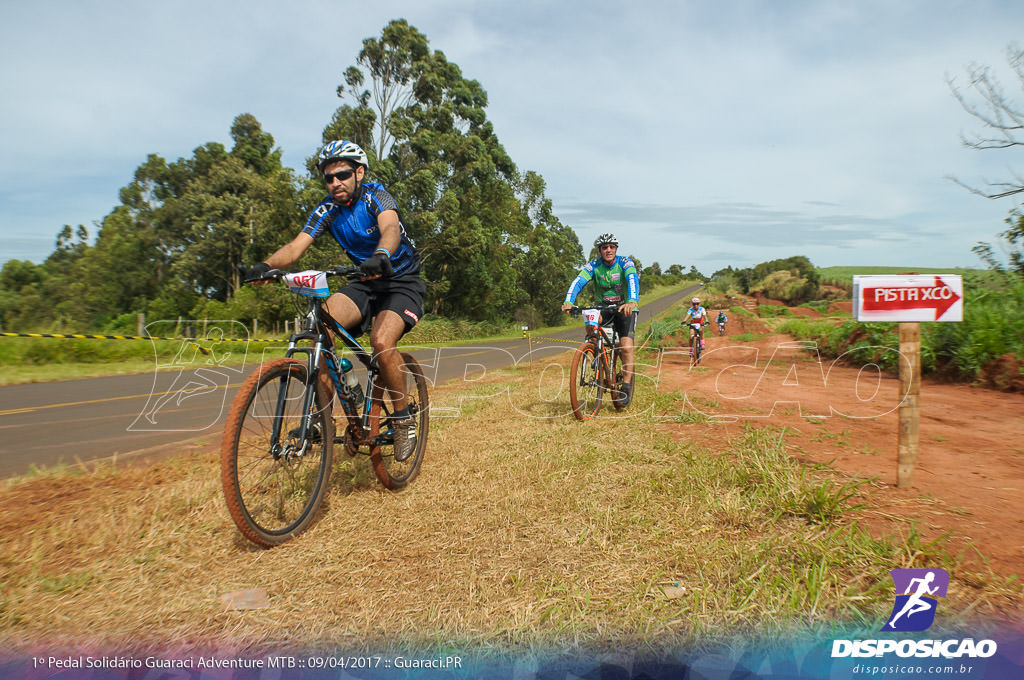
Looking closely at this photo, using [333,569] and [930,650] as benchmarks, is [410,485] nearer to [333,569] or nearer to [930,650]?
[333,569]

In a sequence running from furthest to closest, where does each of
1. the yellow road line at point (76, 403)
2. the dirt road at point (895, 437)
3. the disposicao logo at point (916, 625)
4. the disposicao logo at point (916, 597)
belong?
the yellow road line at point (76, 403) < the dirt road at point (895, 437) < the disposicao logo at point (916, 597) < the disposicao logo at point (916, 625)

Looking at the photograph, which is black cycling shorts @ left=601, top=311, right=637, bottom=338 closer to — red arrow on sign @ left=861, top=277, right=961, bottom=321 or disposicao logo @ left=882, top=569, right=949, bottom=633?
red arrow on sign @ left=861, top=277, right=961, bottom=321

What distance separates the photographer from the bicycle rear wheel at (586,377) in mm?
6055

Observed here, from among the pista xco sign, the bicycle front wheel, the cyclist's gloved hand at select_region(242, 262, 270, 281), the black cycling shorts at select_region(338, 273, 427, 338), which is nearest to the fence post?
the pista xco sign

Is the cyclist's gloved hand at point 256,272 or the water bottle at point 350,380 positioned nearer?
the cyclist's gloved hand at point 256,272

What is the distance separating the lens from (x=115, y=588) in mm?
2453

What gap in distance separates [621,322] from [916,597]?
4.89 m

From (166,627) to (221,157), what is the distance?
56.2 m

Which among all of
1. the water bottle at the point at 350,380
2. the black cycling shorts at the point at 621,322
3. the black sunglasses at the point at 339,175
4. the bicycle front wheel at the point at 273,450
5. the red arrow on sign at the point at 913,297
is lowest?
the bicycle front wheel at the point at 273,450

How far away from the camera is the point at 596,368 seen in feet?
21.1

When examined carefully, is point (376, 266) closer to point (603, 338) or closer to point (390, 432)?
point (390, 432)

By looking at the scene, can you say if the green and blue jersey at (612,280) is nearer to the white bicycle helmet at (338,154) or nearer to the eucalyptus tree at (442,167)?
the white bicycle helmet at (338,154)

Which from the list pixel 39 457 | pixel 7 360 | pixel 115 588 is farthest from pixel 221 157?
pixel 115 588

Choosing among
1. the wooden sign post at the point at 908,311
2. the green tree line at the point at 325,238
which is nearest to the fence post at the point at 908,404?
the wooden sign post at the point at 908,311
